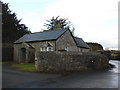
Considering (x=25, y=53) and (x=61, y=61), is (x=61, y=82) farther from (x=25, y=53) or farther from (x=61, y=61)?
(x=25, y=53)

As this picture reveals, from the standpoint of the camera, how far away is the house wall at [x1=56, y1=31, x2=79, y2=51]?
26391 mm

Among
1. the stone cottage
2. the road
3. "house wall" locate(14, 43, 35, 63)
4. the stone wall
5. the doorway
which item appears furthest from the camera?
the doorway

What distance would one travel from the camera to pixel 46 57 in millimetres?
17938

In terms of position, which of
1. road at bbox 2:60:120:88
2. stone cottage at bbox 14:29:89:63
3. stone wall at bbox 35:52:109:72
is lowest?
road at bbox 2:60:120:88

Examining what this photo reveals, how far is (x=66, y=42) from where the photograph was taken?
90.9ft

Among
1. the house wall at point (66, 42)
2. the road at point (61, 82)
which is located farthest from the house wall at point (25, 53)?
Result: the road at point (61, 82)

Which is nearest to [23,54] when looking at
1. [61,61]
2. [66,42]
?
[66,42]

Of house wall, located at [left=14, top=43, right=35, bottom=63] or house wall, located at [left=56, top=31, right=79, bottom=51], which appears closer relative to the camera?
house wall, located at [left=56, top=31, right=79, bottom=51]

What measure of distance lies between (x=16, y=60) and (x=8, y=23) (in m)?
16.4

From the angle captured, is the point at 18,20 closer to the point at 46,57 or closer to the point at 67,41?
the point at 67,41

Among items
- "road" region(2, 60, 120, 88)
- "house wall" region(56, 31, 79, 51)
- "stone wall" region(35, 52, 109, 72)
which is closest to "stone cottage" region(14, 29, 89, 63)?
"house wall" region(56, 31, 79, 51)

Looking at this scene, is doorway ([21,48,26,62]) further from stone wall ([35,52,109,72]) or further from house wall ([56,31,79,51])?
stone wall ([35,52,109,72])

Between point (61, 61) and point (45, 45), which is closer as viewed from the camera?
point (61, 61)

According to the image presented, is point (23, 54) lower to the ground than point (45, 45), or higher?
lower
